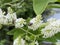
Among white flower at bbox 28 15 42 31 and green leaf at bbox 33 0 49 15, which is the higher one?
green leaf at bbox 33 0 49 15

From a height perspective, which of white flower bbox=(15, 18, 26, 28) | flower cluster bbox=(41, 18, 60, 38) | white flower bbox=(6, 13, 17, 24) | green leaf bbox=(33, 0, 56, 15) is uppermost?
green leaf bbox=(33, 0, 56, 15)

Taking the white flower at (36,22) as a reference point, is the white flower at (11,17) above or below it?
above

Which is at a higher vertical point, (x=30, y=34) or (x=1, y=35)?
(x=30, y=34)

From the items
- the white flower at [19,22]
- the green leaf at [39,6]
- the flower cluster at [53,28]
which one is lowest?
the flower cluster at [53,28]

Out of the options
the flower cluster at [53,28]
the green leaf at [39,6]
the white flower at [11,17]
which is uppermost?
the green leaf at [39,6]

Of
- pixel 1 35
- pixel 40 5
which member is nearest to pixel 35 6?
pixel 40 5

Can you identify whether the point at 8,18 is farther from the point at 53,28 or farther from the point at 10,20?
the point at 53,28

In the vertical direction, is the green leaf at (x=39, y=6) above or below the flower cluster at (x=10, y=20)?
above

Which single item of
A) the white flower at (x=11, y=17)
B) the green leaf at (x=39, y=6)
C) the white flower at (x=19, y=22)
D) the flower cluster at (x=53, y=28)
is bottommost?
the flower cluster at (x=53, y=28)

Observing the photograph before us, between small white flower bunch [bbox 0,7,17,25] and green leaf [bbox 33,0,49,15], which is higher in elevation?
green leaf [bbox 33,0,49,15]

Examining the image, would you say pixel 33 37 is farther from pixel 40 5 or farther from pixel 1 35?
pixel 1 35

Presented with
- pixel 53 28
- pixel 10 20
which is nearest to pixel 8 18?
pixel 10 20
